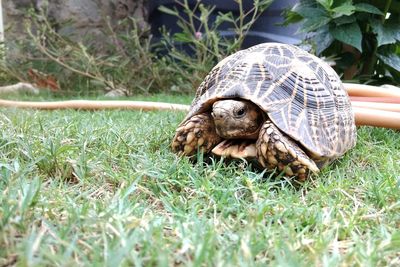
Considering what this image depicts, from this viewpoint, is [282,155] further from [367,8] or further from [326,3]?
[367,8]

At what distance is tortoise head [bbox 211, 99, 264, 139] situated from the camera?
1.55 m

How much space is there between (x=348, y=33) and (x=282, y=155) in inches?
86.4

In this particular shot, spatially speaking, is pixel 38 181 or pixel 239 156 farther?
pixel 239 156

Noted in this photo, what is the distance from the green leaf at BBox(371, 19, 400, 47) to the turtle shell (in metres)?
1.79

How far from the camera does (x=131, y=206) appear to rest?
1.12 meters

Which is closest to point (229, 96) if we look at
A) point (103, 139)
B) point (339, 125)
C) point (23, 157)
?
point (339, 125)

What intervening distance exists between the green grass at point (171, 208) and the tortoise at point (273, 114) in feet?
0.25

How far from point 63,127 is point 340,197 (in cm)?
122

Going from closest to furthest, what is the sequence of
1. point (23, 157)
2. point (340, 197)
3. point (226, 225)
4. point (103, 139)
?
point (226, 225), point (340, 197), point (23, 157), point (103, 139)

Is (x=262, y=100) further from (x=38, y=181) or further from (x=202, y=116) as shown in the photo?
(x=38, y=181)

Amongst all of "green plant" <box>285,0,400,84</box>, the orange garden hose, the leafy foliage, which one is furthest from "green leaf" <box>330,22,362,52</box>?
the leafy foliage

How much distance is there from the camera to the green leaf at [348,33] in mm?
3304

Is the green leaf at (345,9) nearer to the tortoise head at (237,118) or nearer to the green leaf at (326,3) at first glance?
the green leaf at (326,3)

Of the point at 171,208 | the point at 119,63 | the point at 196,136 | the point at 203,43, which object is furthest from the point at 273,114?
the point at 119,63
